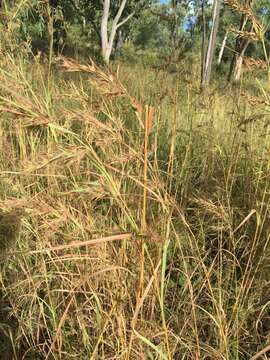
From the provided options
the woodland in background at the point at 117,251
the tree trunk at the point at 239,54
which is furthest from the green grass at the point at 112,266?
the tree trunk at the point at 239,54

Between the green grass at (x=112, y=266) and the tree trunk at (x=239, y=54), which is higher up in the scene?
the tree trunk at (x=239, y=54)

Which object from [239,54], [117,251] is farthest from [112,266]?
[239,54]

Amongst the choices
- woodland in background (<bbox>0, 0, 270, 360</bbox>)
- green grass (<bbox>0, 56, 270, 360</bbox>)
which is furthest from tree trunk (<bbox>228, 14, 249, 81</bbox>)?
green grass (<bbox>0, 56, 270, 360</bbox>)

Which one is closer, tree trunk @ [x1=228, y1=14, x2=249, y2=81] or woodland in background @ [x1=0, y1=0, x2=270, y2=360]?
woodland in background @ [x1=0, y1=0, x2=270, y2=360]

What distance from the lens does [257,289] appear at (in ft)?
4.29

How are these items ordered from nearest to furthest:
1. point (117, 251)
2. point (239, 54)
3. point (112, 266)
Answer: point (112, 266), point (117, 251), point (239, 54)

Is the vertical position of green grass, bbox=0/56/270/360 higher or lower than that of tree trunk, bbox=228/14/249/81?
lower

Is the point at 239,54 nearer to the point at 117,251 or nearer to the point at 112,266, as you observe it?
the point at 117,251

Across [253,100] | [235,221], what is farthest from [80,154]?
[235,221]

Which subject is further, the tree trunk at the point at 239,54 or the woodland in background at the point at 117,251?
the tree trunk at the point at 239,54

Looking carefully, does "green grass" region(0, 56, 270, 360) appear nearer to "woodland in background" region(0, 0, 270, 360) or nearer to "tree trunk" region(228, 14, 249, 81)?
"woodland in background" region(0, 0, 270, 360)

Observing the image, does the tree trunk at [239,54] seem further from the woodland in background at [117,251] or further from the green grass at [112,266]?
the green grass at [112,266]

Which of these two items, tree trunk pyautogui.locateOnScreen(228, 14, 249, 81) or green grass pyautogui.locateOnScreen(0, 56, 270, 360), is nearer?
green grass pyautogui.locateOnScreen(0, 56, 270, 360)

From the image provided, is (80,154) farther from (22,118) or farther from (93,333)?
(93,333)
